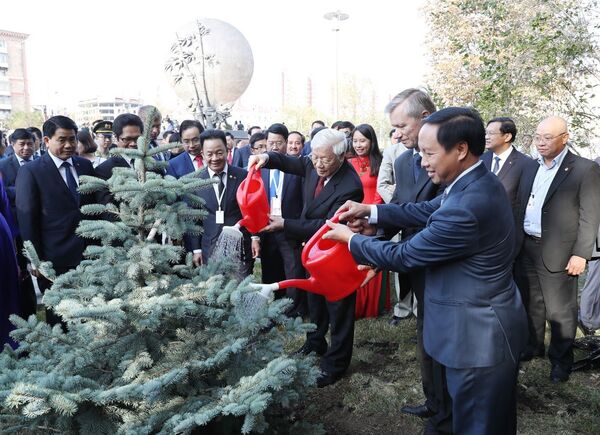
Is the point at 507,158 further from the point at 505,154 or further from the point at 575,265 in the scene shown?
the point at 575,265

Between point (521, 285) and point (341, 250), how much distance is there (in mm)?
2298

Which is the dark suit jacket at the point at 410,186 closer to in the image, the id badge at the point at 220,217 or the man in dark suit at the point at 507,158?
the man in dark suit at the point at 507,158

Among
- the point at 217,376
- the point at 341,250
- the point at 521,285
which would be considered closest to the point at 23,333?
the point at 217,376

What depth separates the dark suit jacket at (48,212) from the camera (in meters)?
3.51

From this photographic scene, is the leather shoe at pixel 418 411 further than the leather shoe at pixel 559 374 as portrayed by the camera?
No

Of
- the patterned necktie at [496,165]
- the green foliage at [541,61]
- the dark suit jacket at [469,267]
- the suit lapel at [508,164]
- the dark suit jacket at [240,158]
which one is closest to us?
the dark suit jacket at [469,267]

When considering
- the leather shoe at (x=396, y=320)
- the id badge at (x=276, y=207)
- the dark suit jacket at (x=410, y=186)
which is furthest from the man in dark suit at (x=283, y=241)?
the dark suit jacket at (x=410, y=186)

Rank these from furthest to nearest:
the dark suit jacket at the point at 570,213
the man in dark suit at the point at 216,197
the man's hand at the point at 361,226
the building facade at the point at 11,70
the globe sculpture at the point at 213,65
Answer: the building facade at the point at 11,70 → the globe sculpture at the point at 213,65 → the man in dark suit at the point at 216,197 → the dark suit jacket at the point at 570,213 → the man's hand at the point at 361,226

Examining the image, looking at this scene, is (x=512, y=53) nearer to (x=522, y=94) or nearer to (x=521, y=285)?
(x=522, y=94)

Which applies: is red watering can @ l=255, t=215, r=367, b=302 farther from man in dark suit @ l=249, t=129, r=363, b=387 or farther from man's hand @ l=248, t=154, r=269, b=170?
man's hand @ l=248, t=154, r=269, b=170

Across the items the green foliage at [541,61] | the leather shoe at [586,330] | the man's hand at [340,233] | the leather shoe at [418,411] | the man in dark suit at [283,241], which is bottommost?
the leather shoe at [586,330]

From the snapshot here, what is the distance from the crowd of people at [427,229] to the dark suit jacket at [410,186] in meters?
0.01

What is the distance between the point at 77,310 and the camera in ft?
6.00

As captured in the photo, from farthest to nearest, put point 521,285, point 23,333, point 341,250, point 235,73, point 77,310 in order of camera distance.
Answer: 1. point 235,73
2. point 521,285
3. point 341,250
4. point 23,333
5. point 77,310
